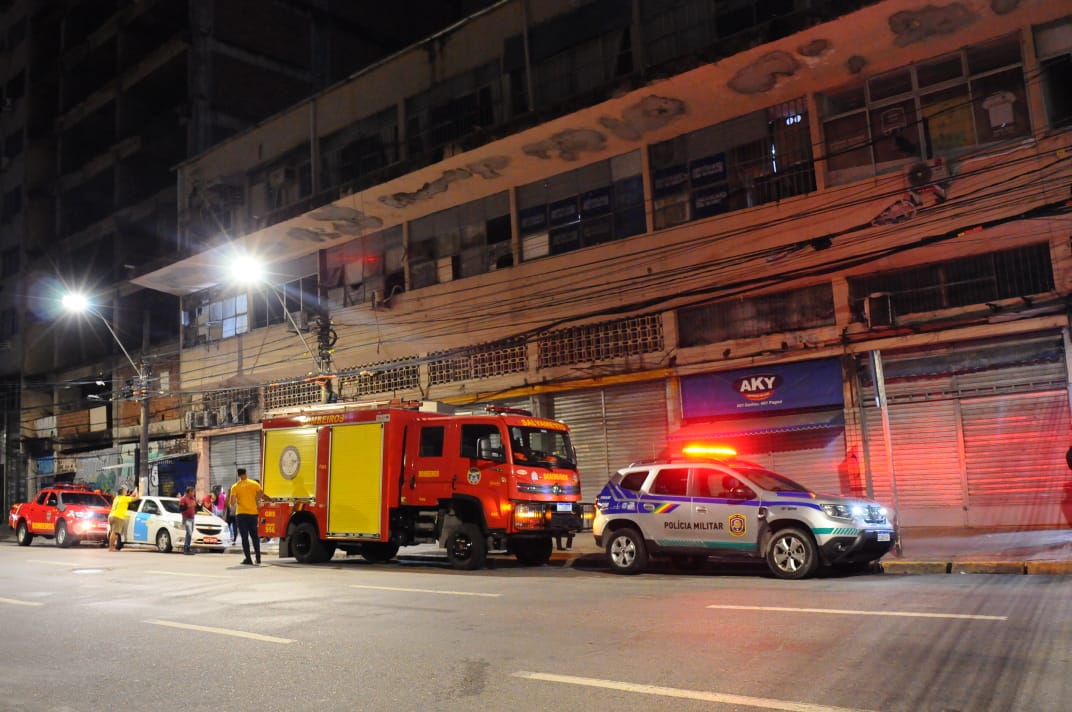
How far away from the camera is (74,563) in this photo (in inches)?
677

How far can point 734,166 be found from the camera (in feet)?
63.5

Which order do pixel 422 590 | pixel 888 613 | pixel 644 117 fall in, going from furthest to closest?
pixel 644 117 → pixel 422 590 → pixel 888 613

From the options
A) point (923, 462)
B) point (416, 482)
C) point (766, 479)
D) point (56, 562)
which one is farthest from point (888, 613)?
point (56, 562)

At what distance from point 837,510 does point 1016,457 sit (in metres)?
6.43

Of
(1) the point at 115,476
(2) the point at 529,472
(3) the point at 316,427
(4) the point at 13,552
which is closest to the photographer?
(2) the point at 529,472

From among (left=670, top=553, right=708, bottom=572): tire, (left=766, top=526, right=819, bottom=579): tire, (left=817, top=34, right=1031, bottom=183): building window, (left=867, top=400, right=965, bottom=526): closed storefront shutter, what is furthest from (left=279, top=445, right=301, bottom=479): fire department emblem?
(left=817, top=34, right=1031, bottom=183): building window

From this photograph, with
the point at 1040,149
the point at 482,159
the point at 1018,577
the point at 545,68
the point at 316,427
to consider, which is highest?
the point at 545,68

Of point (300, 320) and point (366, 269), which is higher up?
point (366, 269)

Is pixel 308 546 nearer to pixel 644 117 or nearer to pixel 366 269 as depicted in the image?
pixel 366 269

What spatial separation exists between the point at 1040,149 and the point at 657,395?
9.42m

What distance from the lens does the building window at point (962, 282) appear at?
1568cm

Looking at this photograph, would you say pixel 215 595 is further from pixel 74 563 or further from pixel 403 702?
pixel 74 563

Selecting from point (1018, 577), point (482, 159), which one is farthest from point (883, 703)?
point (482, 159)

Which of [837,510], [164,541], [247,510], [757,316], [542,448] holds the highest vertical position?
[757,316]
